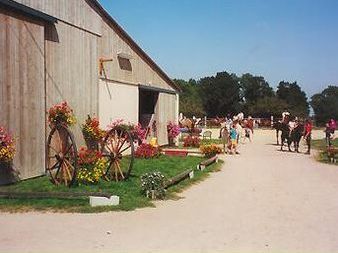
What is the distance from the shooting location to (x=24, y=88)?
43.2ft

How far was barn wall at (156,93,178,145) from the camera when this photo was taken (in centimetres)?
2633

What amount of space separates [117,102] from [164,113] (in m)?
7.16

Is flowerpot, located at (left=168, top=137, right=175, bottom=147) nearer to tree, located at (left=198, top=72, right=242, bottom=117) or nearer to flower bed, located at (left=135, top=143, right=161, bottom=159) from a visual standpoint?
flower bed, located at (left=135, top=143, right=161, bottom=159)

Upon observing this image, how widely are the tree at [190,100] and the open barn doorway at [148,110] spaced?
132 ft

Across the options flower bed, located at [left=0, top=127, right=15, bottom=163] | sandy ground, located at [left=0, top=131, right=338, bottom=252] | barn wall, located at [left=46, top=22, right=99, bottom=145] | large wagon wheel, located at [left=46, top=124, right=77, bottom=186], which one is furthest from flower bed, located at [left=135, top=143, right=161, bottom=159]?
flower bed, located at [left=0, top=127, right=15, bottom=163]

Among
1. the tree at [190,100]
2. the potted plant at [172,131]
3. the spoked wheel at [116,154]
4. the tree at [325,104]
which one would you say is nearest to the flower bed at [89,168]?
the spoked wheel at [116,154]

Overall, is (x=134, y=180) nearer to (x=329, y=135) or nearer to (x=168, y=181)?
(x=168, y=181)

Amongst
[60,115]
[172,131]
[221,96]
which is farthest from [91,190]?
[221,96]

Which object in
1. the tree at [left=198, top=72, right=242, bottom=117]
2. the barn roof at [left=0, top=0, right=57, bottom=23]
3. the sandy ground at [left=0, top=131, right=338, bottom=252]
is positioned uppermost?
the tree at [left=198, top=72, right=242, bottom=117]

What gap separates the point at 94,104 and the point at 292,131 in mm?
13110

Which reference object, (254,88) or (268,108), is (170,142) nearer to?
(268,108)

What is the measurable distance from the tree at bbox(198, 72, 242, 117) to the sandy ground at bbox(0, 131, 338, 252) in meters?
87.1

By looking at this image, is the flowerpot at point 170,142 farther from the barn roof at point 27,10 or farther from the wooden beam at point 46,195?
the wooden beam at point 46,195

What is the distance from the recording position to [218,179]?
15.1 metres
